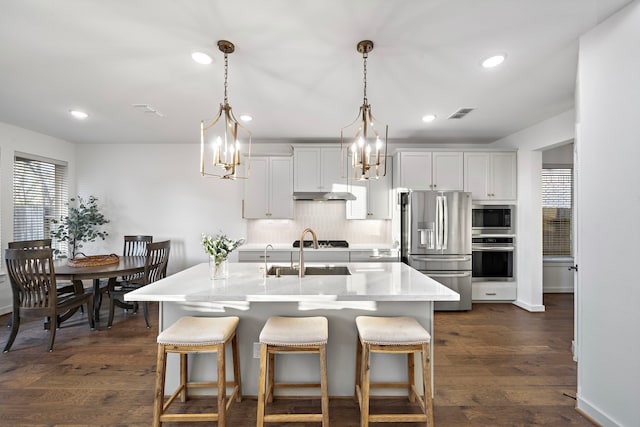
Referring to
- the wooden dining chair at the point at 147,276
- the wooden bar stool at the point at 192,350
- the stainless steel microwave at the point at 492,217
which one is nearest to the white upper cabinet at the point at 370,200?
the stainless steel microwave at the point at 492,217

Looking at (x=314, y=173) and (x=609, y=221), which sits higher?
(x=314, y=173)

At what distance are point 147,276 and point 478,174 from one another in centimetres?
472

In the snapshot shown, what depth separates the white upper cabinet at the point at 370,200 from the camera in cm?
468

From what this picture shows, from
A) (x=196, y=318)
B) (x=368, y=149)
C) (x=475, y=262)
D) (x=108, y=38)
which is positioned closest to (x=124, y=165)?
(x=108, y=38)

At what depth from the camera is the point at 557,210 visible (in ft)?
17.0

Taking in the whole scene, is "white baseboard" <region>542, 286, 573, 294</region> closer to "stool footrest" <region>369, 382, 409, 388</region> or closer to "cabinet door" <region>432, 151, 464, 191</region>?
"cabinet door" <region>432, 151, 464, 191</region>

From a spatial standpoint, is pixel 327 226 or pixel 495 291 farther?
pixel 327 226

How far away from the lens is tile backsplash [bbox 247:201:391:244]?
501 cm

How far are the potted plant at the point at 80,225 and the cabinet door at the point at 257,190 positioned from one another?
2438mm

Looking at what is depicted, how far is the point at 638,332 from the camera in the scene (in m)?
1.69

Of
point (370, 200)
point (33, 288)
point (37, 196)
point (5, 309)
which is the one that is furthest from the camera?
point (370, 200)

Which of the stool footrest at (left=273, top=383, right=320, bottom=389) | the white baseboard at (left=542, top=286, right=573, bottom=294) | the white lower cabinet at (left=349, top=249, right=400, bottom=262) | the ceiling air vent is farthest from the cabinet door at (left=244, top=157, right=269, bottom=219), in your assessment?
the white baseboard at (left=542, top=286, right=573, bottom=294)

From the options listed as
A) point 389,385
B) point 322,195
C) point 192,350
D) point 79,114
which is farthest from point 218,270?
point 79,114

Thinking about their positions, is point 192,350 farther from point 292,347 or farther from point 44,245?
point 44,245
